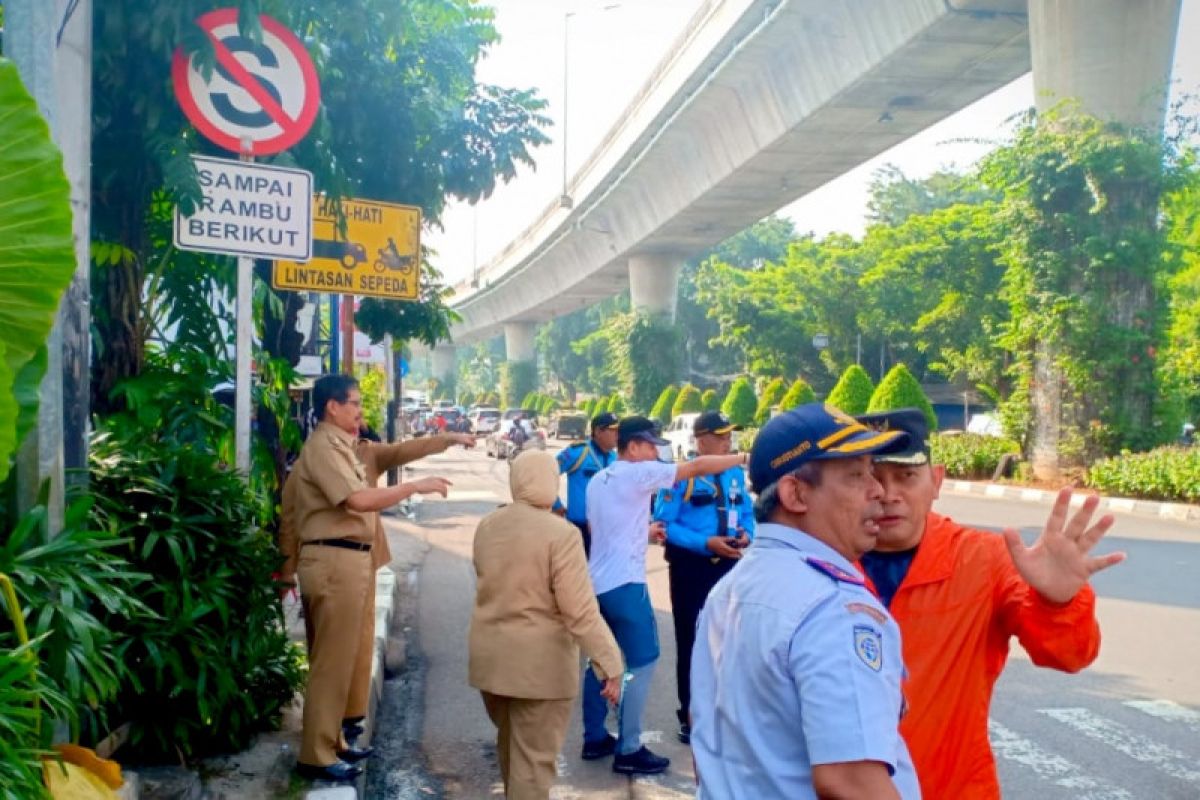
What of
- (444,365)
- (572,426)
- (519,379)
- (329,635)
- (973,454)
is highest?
(444,365)

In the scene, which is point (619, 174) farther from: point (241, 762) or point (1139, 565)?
point (241, 762)

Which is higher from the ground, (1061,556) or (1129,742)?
(1061,556)

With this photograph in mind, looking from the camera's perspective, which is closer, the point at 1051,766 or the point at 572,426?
the point at 1051,766

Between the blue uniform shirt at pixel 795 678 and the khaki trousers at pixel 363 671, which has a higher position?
the blue uniform shirt at pixel 795 678

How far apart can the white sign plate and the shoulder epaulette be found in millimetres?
3927

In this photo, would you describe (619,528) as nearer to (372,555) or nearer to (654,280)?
(372,555)

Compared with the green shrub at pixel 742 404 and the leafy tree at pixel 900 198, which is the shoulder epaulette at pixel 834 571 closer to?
the green shrub at pixel 742 404

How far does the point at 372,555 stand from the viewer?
5.54 m

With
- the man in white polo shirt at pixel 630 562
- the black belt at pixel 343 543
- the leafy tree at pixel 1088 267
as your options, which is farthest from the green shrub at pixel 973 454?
the black belt at pixel 343 543

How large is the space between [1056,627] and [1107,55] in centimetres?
2045

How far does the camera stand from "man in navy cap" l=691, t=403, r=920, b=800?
69.2 inches

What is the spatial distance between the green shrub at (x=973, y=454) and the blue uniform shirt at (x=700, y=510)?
19.5m

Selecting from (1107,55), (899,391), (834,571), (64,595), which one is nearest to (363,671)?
(64,595)

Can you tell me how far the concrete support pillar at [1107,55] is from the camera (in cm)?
1945
